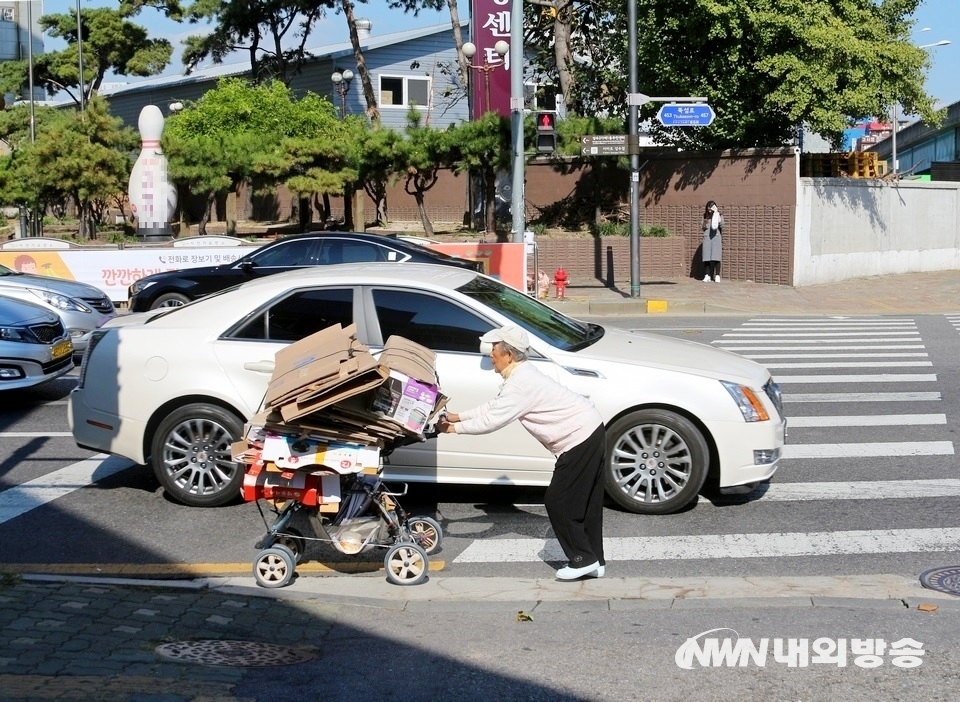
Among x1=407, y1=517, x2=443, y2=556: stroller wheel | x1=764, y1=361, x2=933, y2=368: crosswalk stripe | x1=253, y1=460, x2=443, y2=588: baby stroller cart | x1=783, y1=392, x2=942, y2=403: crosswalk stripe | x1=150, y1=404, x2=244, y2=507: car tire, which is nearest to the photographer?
x1=253, y1=460, x2=443, y2=588: baby stroller cart

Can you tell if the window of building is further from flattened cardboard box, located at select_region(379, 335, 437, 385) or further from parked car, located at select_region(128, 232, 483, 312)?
flattened cardboard box, located at select_region(379, 335, 437, 385)

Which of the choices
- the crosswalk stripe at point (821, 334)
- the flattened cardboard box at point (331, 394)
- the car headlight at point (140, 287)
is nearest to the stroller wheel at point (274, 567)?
the flattened cardboard box at point (331, 394)

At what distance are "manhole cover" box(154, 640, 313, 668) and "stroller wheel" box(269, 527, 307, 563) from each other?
1.21 m

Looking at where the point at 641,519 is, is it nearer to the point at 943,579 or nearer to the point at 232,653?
the point at 943,579

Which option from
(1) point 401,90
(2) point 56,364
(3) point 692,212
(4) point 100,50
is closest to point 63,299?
(2) point 56,364

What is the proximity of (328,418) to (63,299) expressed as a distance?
10410 mm

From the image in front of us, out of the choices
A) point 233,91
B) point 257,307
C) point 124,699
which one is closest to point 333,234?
point 257,307

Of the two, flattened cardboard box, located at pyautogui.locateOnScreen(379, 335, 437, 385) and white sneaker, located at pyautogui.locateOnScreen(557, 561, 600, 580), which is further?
white sneaker, located at pyautogui.locateOnScreen(557, 561, 600, 580)

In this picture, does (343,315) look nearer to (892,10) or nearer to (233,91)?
(892,10)

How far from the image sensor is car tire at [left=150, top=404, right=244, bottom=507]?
8.28 meters

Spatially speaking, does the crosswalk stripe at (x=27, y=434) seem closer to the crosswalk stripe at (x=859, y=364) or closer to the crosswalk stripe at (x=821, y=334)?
the crosswalk stripe at (x=859, y=364)

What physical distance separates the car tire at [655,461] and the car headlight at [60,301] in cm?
982

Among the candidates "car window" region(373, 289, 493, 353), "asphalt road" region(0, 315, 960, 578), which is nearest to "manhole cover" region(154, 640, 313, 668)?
"asphalt road" region(0, 315, 960, 578)

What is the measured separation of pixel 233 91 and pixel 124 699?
3442 cm
